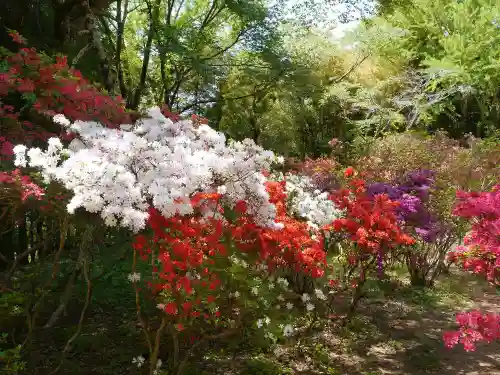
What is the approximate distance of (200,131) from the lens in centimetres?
404

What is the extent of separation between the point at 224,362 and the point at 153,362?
1157mm

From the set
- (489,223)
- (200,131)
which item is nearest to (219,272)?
(200,131)

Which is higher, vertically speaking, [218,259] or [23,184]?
[23,184]

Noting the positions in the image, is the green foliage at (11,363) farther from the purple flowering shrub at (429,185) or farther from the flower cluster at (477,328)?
the purple flowering shrub at (429,185)

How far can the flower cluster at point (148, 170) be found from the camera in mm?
2885

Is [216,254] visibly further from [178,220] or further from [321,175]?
[321,175]

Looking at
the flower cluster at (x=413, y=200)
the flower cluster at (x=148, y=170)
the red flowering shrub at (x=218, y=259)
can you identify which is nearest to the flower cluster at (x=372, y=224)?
the red flowering shrub at (x=218, y=259)

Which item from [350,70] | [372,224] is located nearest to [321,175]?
[372,224]

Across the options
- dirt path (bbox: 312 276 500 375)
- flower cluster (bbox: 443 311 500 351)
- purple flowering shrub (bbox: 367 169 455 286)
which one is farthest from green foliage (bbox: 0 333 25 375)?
purple flowering shrub (bbox: 367 169 455 286)

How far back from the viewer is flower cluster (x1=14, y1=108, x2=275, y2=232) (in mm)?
2885

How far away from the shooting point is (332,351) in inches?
214

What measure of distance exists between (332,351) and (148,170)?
3.42 metres

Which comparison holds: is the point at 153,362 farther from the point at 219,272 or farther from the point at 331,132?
the point at 331,132

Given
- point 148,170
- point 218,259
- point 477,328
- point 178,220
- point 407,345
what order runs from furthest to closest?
point 407,345, point 477,328, point 218,259, point 178,220, point 148,170
